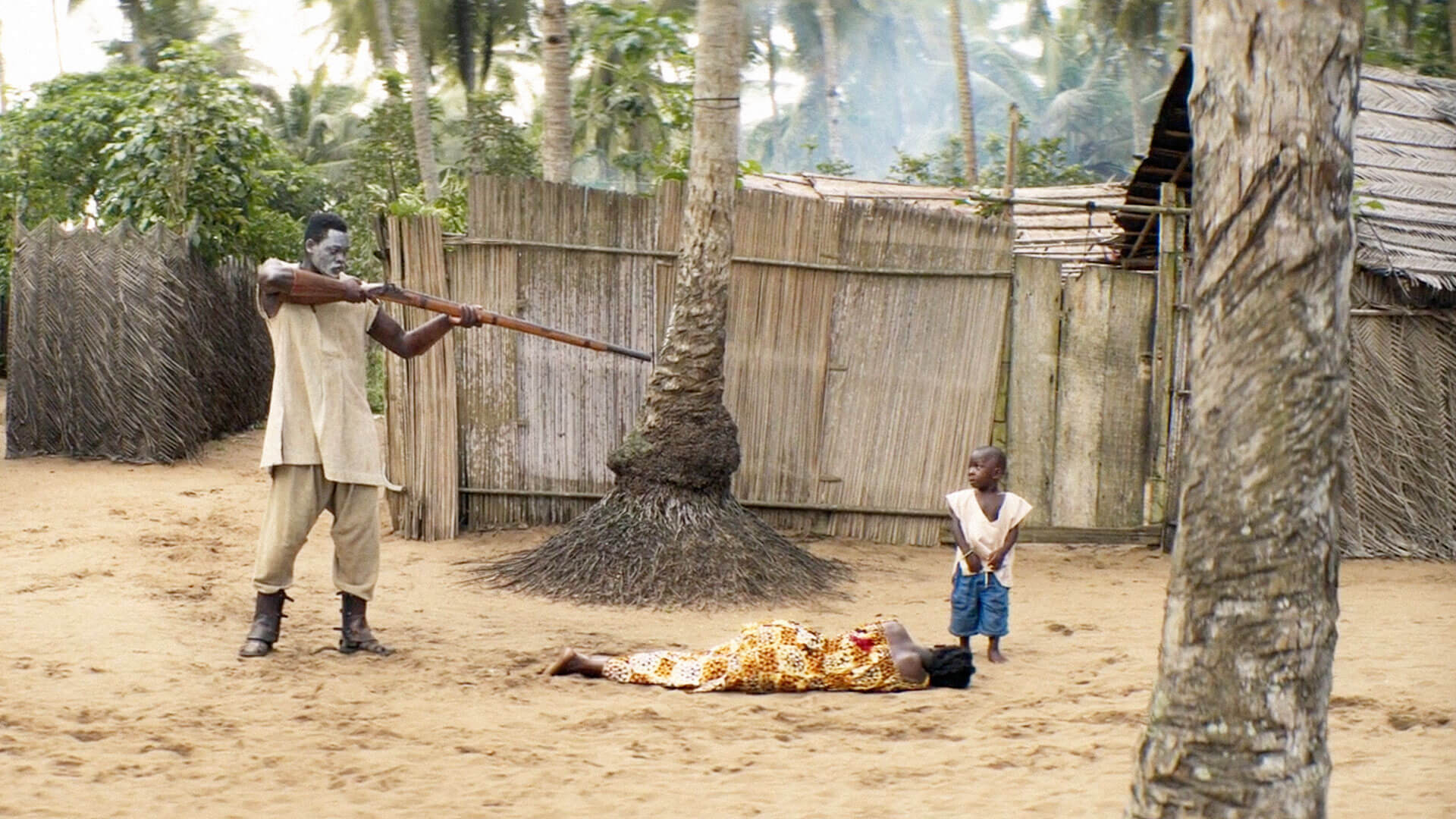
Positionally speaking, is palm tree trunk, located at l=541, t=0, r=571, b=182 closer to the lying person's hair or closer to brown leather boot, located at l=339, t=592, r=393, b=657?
brown leather boot, located at l=339, t=592, r=393, b=657

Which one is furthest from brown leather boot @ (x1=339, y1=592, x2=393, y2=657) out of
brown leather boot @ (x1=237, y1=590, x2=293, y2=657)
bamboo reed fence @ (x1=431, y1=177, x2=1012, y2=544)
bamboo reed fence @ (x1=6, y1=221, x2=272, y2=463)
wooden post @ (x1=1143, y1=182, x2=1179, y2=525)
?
bamboo reed fence @ (x1=6, y1=221, x2=272, y2=463)

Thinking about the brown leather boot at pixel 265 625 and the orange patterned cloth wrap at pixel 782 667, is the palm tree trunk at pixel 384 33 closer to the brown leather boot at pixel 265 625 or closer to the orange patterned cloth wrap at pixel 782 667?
the brown leather boot at pixel 265 625

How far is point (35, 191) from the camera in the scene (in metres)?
17.1

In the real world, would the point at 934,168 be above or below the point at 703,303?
above

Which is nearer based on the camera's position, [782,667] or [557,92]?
[782,667]

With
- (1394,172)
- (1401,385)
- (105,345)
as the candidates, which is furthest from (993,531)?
(105,345)

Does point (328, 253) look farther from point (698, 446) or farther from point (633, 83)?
point (633, 83)

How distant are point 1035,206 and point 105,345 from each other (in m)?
7.72

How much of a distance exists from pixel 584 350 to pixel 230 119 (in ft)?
23.9

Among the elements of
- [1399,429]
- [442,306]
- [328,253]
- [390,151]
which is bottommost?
[1399,429]

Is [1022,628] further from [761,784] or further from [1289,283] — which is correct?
[1289,283]

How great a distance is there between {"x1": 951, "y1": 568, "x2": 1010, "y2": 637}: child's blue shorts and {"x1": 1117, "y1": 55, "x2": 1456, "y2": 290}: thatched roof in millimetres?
3583

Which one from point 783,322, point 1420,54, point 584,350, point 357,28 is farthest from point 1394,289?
point 357,28

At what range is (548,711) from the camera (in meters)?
5.02
